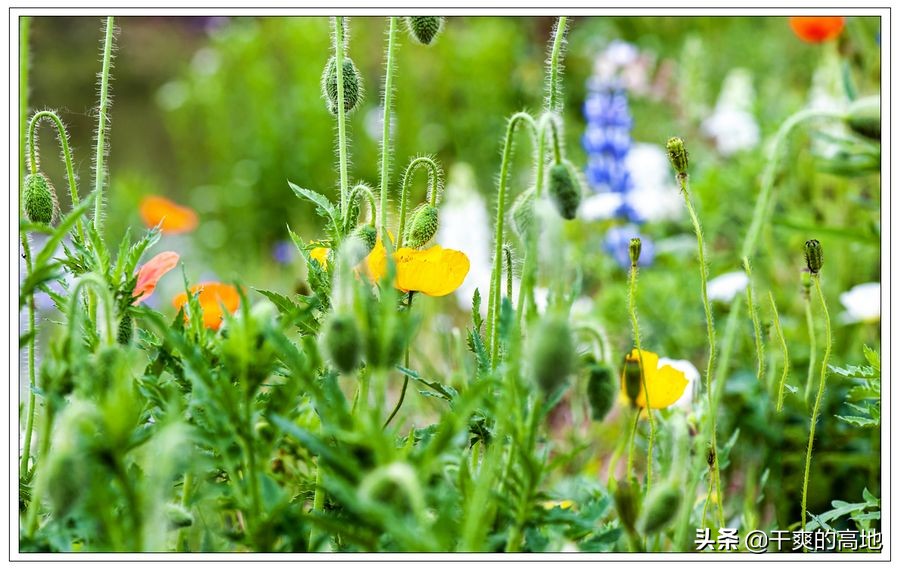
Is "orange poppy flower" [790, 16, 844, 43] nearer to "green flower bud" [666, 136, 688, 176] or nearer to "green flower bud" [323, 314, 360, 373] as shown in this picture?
"green flower bud" [666, 136, 688, 176]

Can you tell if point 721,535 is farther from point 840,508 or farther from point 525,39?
point 525,39

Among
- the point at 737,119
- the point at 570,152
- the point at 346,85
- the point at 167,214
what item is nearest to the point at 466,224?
the point at 167,214

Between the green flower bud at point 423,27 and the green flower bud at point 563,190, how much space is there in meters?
0.22

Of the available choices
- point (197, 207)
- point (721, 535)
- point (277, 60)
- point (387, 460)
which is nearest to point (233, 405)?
point (387, 460)

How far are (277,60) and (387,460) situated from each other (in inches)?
143

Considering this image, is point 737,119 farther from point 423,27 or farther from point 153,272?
point 153,272

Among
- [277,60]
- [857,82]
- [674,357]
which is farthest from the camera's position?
[277,60]

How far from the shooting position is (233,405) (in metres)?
0.56

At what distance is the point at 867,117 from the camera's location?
25.1 inches

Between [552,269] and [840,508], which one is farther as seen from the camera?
[840,508]

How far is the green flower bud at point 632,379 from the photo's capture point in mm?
724

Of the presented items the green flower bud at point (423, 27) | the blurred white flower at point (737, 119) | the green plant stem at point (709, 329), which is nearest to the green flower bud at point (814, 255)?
the green plant stem at point (709, 329)

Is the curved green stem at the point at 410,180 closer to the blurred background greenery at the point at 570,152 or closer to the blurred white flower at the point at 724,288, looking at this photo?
the blurred background greenery at the point at 570,152

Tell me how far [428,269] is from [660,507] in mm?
261
